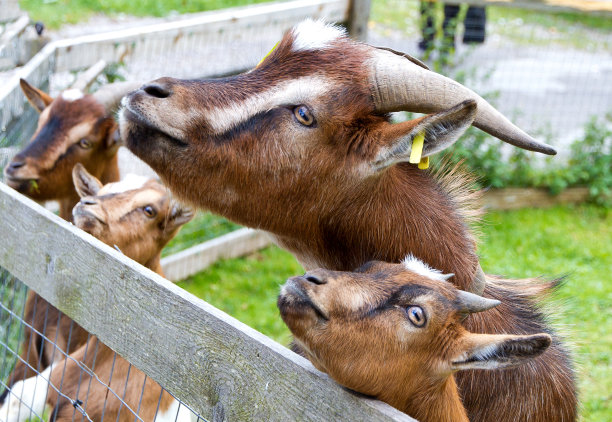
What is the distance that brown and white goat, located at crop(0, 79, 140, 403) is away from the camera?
14.4 feet

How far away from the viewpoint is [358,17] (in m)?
7.30

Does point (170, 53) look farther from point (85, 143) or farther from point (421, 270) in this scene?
point (421, 270)

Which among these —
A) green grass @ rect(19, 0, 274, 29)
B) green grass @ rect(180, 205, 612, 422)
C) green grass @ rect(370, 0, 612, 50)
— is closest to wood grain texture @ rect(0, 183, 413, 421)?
green grass @ rect(180, 205, 612, 422)

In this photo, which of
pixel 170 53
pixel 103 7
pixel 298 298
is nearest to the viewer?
pixel 298 298

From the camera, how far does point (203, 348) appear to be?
220 cm

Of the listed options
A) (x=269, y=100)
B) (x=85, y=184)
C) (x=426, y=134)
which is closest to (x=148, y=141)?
(x=269, y=100)

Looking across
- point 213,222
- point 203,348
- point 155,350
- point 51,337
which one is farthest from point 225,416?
point 213,222

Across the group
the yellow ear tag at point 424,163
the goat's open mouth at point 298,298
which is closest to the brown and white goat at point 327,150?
the yellow ear tag at point 424,163

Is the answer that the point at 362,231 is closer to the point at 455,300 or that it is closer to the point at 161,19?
the point at 455,300

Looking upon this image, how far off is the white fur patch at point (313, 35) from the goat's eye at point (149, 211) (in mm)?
1410

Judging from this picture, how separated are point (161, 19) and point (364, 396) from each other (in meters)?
13.3

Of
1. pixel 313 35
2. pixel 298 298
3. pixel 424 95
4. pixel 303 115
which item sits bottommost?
pixel 298 298

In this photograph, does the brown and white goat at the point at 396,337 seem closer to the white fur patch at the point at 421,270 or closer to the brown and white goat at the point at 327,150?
the white fur patch at the point at 421,270

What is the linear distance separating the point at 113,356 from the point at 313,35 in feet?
5.93
